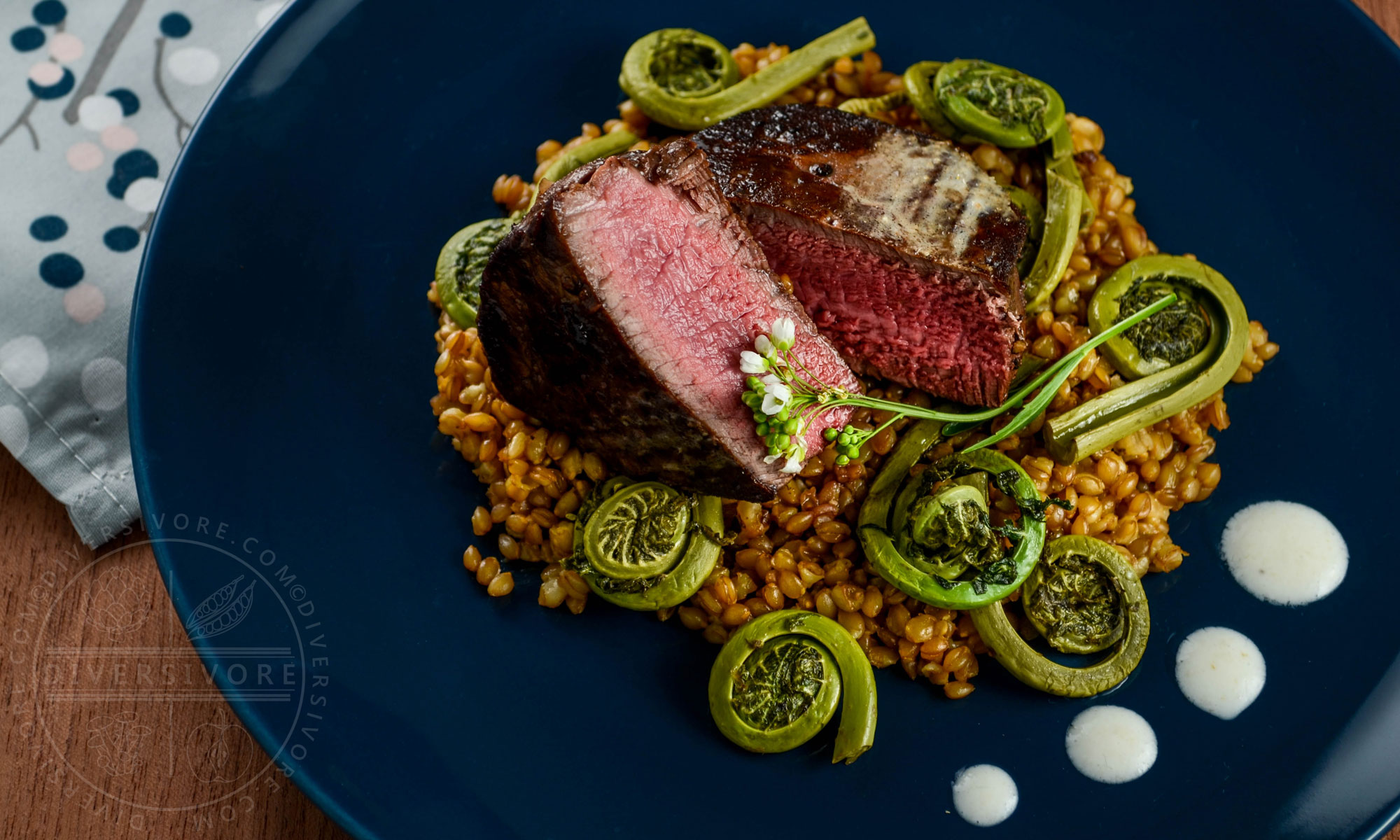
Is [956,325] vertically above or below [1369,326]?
below

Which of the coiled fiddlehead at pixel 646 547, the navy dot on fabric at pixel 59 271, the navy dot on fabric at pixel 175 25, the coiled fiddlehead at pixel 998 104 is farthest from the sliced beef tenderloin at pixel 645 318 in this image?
the navy dot on fabric at pixel 175 25

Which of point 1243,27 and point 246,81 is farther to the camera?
point 1243,27

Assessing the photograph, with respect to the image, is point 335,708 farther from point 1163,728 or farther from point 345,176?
point 1163,728

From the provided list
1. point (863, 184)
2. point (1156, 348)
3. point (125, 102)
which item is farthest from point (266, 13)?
point (1156, 348)

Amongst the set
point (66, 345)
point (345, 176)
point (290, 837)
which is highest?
point (345, 176)

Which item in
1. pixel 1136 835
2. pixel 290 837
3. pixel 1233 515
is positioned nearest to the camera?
pixel 1136 835

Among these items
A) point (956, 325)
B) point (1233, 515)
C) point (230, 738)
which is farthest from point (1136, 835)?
point (230, 738)

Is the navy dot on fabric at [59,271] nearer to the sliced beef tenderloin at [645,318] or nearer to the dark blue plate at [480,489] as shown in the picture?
the dark blue plate at [480,489]

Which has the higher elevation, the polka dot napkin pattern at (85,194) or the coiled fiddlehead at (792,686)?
the coiled fiddlehead at (792,686)
